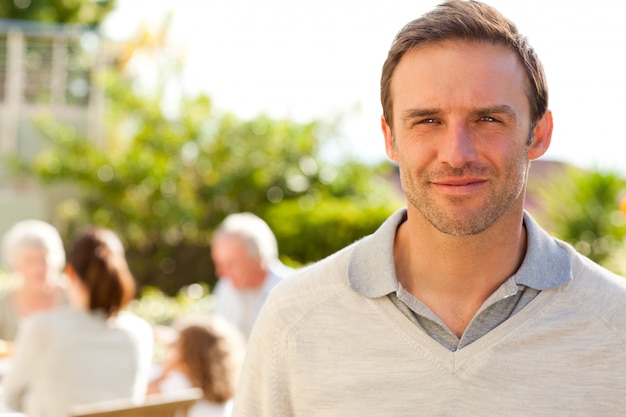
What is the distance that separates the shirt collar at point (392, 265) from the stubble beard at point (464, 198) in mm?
107

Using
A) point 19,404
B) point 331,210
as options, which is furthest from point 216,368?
point 331,210

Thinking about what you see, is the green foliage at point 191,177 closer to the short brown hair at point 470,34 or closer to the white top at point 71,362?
the white top at point 71,362

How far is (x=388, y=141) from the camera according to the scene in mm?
1723

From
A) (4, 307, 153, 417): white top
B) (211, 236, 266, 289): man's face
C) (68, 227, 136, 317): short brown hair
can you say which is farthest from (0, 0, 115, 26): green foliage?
(4, 307, 153, 417): white top

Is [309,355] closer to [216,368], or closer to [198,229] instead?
[216,368]

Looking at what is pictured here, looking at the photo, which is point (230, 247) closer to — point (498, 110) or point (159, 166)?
point (498, 110)

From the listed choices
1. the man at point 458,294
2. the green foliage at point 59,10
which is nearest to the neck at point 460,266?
the man at point 458,294

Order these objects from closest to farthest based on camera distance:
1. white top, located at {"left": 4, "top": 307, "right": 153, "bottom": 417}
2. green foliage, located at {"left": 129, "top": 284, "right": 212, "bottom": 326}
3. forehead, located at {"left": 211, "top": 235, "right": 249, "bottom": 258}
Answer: white top, located at {"left": 4, "top": 307, "right": 153, "bottom": 417}
forehead, located at {"left": 211, "top": 235, "right": 249, "bottom": 258}
green foliage, located at {"left": 129, "top": 284, "right": 212, "bottom": 326}

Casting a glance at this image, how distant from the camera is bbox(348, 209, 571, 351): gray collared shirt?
160cm

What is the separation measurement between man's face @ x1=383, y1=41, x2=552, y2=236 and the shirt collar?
4.3 inches

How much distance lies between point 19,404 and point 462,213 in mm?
3190

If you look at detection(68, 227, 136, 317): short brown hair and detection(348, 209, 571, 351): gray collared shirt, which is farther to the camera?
detection(68, 227, 136, 317): short brown hair

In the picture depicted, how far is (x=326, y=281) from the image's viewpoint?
1.68 meters

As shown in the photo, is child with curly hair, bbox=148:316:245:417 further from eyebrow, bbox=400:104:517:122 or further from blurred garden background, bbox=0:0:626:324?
blurred garden background, bbox=0:0:626:324
